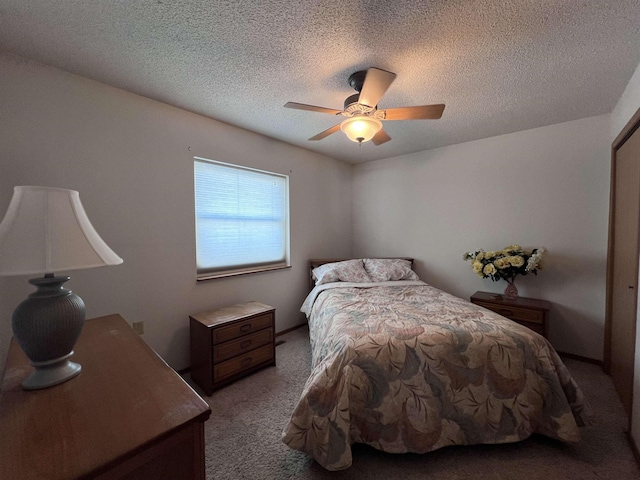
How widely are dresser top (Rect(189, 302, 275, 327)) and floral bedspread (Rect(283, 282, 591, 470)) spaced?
3.48 ft

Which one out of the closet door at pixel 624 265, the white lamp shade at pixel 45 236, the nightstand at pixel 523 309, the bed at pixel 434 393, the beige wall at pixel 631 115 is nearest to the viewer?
the white lamp shade at pixel 45 236

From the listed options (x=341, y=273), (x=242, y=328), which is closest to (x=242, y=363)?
(x=242, y=328)

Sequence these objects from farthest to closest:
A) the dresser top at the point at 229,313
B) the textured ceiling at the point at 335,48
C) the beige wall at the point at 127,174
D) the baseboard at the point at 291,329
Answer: the baseboard at the point at 291,329 < the dresser top at the point at 229,313 < the beige wall at the point at 127,174 < the textured ceiling at the point at 335,48

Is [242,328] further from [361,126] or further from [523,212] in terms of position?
[523,212]

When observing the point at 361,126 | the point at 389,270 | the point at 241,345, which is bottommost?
the point at 241,345

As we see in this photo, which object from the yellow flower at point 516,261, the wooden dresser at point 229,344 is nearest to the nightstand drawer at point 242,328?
the wooden dresser at point 229,344

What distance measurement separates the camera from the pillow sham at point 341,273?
118 inches

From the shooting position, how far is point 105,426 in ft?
2.43

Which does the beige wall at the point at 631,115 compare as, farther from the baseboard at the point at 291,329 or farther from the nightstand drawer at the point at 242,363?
the baseboard at the point at 291,329

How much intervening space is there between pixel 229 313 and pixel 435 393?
69.4 inches

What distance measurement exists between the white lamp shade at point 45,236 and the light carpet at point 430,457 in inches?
51.2

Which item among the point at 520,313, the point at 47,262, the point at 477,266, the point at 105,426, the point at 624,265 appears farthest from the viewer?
the point at 477,266

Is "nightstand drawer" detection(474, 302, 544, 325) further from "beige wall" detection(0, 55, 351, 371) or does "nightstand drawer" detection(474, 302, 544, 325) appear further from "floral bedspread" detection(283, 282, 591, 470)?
"beige wall" detection(0, 55, 351, 371)

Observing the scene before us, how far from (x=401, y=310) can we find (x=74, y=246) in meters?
1.92
